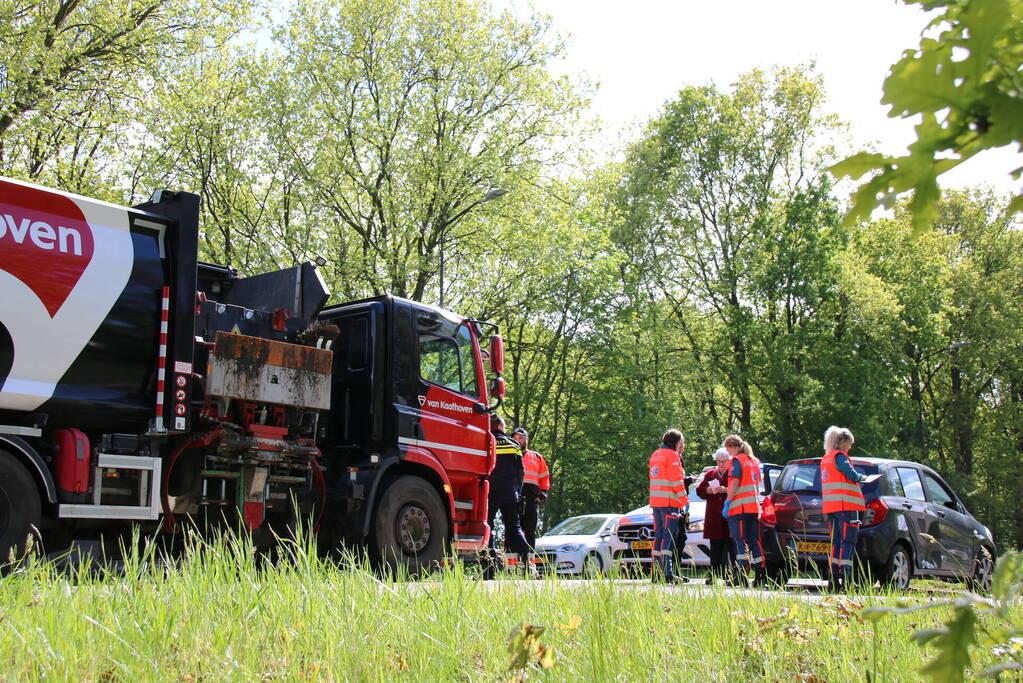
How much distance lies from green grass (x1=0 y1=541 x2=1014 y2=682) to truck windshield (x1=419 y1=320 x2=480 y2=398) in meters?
→ 5.60

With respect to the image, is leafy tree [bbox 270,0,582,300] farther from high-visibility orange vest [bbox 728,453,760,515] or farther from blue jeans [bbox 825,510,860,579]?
blue jeans [bbox 825,510,860,579]

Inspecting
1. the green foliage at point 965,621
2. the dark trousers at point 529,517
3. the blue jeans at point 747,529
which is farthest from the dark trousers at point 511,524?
the green foliage at point 965,621

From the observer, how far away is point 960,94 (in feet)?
3.20

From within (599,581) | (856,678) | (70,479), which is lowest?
(856,678)

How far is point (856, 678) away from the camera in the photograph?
11.6 feet

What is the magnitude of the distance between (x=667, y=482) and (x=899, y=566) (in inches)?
115

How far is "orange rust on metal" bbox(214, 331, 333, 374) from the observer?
827cm

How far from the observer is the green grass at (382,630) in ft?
10.9

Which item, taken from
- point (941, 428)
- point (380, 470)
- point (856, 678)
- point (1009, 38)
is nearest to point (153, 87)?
point (380, 470)

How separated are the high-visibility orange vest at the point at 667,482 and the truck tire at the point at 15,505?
20.3 ft

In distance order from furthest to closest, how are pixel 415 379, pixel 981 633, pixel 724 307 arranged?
pixel 724 307
pixel 415 379
pixel 981 633

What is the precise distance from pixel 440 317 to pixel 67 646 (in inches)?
294

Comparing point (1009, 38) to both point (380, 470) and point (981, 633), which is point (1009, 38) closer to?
point (981, 633)

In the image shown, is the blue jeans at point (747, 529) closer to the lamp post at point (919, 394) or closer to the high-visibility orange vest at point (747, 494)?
the high-visibility orange vest at point (747, 494)
